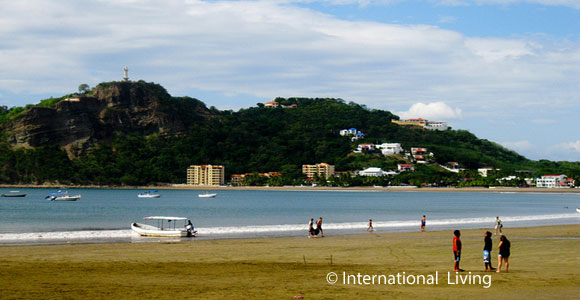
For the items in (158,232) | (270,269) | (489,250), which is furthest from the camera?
(158,232)

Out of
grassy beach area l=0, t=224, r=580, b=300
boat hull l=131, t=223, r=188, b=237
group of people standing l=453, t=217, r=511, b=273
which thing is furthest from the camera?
boat hull l=131, t=223, r=188, b=237

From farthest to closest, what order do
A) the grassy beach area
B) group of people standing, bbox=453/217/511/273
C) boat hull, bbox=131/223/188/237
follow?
boat hull, bbox=131/223/188/237, group of people standing, bbox=453/217/511/273, the grassy beach area

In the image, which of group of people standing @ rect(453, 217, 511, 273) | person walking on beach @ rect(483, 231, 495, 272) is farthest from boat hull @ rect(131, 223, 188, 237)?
person walking on beach @ rect(483, 231, 495, 272)

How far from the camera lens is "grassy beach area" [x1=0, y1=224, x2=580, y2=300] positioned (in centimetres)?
1725

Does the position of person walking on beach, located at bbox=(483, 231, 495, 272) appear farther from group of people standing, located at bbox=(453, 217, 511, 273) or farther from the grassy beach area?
the grassy beach area

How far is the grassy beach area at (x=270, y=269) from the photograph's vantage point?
17.2 meters

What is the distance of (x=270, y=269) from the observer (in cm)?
2233

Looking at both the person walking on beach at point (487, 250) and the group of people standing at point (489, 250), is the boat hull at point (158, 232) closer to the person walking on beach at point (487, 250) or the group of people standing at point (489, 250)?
the group of people standing at point (489, 250)

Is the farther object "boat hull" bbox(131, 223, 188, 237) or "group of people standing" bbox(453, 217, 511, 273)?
"boat hull" bbox(131, 223, 188, 237)

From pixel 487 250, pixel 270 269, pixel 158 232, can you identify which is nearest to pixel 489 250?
pixel 487 250

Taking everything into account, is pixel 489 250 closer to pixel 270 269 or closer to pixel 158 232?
pixel 270 269

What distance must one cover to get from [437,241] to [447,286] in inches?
646

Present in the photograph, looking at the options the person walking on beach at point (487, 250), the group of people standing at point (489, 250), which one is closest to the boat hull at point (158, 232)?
the group of people standing at point (489, 250)

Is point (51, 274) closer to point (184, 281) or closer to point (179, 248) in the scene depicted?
point (184, 281)
